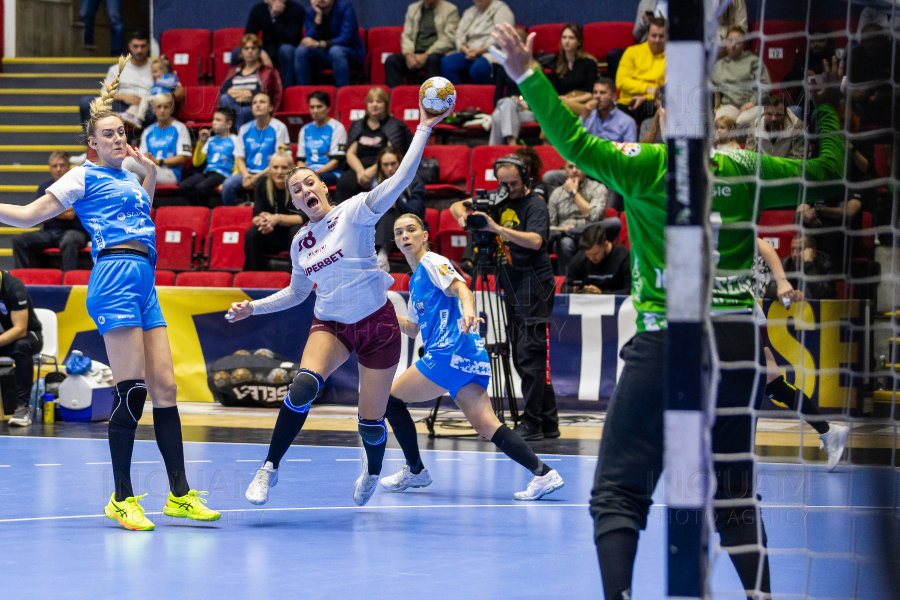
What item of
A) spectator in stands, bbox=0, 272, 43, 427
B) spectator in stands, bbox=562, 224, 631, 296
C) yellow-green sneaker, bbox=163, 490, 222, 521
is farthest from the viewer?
spectator in stands, bbox=562, 224, 631, 296

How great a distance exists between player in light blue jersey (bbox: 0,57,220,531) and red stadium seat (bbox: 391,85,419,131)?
24.4 feet

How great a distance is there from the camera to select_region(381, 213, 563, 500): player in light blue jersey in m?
5.59

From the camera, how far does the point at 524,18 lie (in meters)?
14.4

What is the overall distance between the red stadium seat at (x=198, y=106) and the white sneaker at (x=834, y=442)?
9.55 meters

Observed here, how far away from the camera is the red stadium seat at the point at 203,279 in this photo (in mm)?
Result: 10547

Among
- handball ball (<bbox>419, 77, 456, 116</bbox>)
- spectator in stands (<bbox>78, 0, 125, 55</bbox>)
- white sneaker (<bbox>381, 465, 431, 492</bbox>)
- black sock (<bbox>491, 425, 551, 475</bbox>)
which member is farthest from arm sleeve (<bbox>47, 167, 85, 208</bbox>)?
spectator in stands (<bbox>78, 0, 125, 55</bbox>)

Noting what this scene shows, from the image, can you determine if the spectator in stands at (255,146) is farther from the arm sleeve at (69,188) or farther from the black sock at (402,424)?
the arm sleeve at (69,188)

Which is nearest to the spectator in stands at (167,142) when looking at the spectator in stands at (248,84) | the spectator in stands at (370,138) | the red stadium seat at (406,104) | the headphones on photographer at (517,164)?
the spectator in stands at (248,84)

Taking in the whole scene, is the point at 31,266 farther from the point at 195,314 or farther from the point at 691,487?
the point at 691,487

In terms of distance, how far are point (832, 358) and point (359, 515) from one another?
487cm

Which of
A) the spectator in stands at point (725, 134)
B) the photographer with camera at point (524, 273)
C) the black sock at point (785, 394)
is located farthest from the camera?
the photographer with camera at point (524, 273)

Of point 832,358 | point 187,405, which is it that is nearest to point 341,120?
point 187,405

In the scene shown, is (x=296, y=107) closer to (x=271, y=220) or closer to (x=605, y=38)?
(x=271, y=220)

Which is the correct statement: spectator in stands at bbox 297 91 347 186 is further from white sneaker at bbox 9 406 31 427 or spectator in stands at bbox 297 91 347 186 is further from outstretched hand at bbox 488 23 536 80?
outstretched hand at bbox 488 23 536 80
